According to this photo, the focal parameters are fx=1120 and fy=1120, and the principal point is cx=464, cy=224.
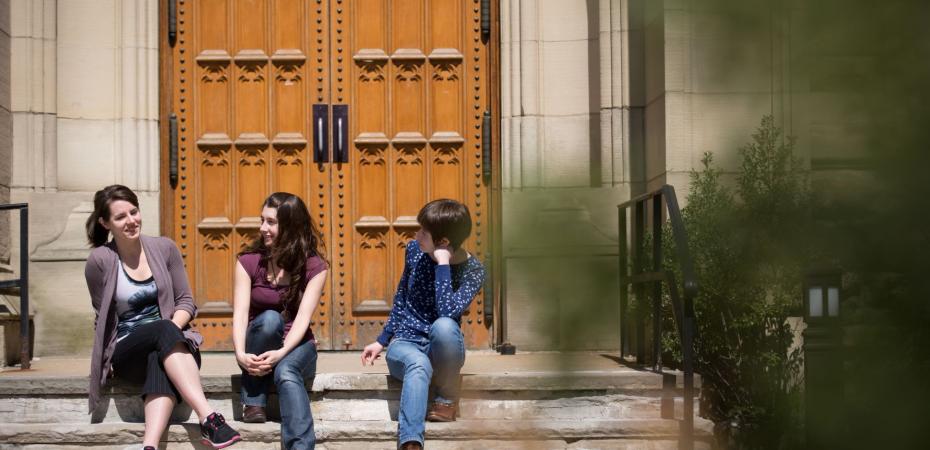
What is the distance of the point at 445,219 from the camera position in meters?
4.85

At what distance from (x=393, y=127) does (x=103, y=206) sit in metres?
2.58

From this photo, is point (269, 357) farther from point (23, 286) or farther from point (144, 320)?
point (23, 286)

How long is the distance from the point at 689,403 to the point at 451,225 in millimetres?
1251

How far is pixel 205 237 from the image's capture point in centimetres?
732

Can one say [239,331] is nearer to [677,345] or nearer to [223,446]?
[223,446]

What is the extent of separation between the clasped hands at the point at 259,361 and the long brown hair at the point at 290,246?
27 centimetres

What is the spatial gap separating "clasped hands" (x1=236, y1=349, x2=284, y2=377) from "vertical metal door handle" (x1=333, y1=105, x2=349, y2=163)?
263cm

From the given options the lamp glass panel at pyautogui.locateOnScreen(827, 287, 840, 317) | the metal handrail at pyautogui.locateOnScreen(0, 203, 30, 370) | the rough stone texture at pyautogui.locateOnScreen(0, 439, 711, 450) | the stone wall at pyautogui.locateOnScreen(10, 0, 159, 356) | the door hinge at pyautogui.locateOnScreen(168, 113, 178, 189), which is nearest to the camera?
the lamp glass panel at pyautogui.locateOnScreen(827, 287, 840, 317)

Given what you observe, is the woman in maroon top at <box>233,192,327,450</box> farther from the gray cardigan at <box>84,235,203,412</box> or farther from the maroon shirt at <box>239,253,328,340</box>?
the gray cardigan at <box>84,235,203,412</box>

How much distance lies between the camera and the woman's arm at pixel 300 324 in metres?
4.85

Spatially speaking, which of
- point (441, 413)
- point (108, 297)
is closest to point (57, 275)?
point (108, 297)

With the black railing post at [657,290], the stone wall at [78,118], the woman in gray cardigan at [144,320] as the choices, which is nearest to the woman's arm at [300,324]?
the woman in gray cardigan at [144,320]

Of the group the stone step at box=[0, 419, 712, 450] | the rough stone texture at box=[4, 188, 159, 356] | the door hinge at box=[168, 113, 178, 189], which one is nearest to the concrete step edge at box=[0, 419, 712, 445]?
the stone step at box=[0, 419, 712, 450]

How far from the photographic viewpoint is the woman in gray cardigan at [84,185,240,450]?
190 inches
